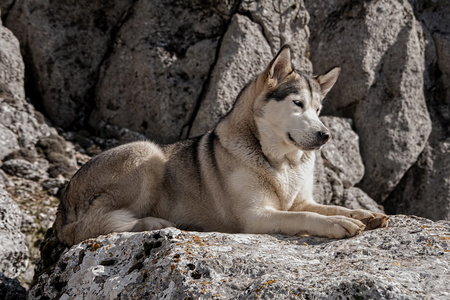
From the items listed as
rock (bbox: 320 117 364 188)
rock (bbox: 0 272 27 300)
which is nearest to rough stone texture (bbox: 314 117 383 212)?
rock (bbox: 320 117 364 188)

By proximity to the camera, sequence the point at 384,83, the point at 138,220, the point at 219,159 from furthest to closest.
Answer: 1. the point at 384,83
2. the point at 219,159
3. the point at 138,220

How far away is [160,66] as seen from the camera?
11164mm

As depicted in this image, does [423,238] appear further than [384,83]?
No

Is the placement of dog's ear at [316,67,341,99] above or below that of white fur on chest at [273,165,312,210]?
above

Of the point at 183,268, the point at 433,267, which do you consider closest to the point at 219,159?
the point at 183,268

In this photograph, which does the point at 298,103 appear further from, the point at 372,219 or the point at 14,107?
the point at 14,107

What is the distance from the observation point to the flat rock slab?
369 cm

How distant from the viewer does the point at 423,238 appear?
14.8 ft

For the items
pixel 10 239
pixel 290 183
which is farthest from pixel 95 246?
pixel 10 239

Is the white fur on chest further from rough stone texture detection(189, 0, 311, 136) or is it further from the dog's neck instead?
rough stone texture detection(189, 0, 311, 136)

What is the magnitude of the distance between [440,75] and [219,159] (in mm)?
10394

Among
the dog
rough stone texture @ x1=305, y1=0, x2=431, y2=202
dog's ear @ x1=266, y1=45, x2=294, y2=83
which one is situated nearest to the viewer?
the dog

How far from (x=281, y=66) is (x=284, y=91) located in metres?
0.38

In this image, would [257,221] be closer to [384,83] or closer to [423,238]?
[423,238]
